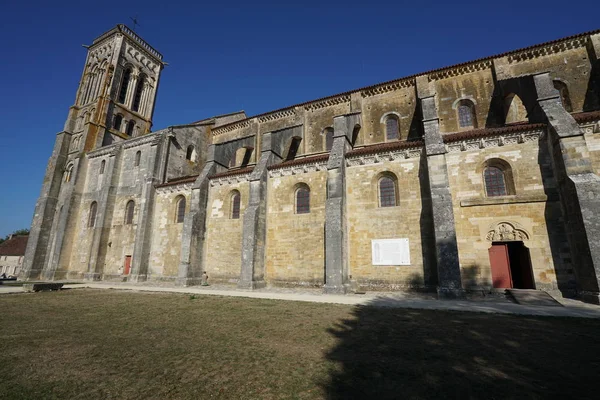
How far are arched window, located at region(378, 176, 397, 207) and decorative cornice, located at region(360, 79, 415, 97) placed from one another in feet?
23.0

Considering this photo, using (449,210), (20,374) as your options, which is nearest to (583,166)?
(449,210)

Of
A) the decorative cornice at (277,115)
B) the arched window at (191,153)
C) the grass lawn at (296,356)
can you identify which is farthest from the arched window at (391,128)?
the arched window at (191,153)

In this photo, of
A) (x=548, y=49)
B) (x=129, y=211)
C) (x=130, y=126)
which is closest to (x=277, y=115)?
(x=129, y=211)

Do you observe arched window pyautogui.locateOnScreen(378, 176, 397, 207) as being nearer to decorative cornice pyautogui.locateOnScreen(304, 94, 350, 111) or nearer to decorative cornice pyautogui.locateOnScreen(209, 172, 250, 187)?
decorative cornice pyautogui.locateOnScreen(304, 94, 350, 111)

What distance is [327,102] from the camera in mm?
19672

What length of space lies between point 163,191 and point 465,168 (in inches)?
781

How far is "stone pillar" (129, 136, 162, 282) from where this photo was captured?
62.3ft

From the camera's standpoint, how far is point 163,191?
2080 centimetres

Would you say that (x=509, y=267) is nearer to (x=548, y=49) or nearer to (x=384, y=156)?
(x=384, y=156)

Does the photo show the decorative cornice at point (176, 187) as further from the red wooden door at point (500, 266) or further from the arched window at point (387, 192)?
the red wooden door at point (500, 266)

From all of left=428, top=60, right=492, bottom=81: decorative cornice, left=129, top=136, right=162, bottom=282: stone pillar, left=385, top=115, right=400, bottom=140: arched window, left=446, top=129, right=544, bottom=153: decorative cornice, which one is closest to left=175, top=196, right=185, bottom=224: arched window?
left=129, top=136, right=162, bottom=282: stone pillar

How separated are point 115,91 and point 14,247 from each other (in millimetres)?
29660

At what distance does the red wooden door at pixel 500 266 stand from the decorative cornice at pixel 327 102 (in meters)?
12.7

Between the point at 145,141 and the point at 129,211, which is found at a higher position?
the point at 145,141
